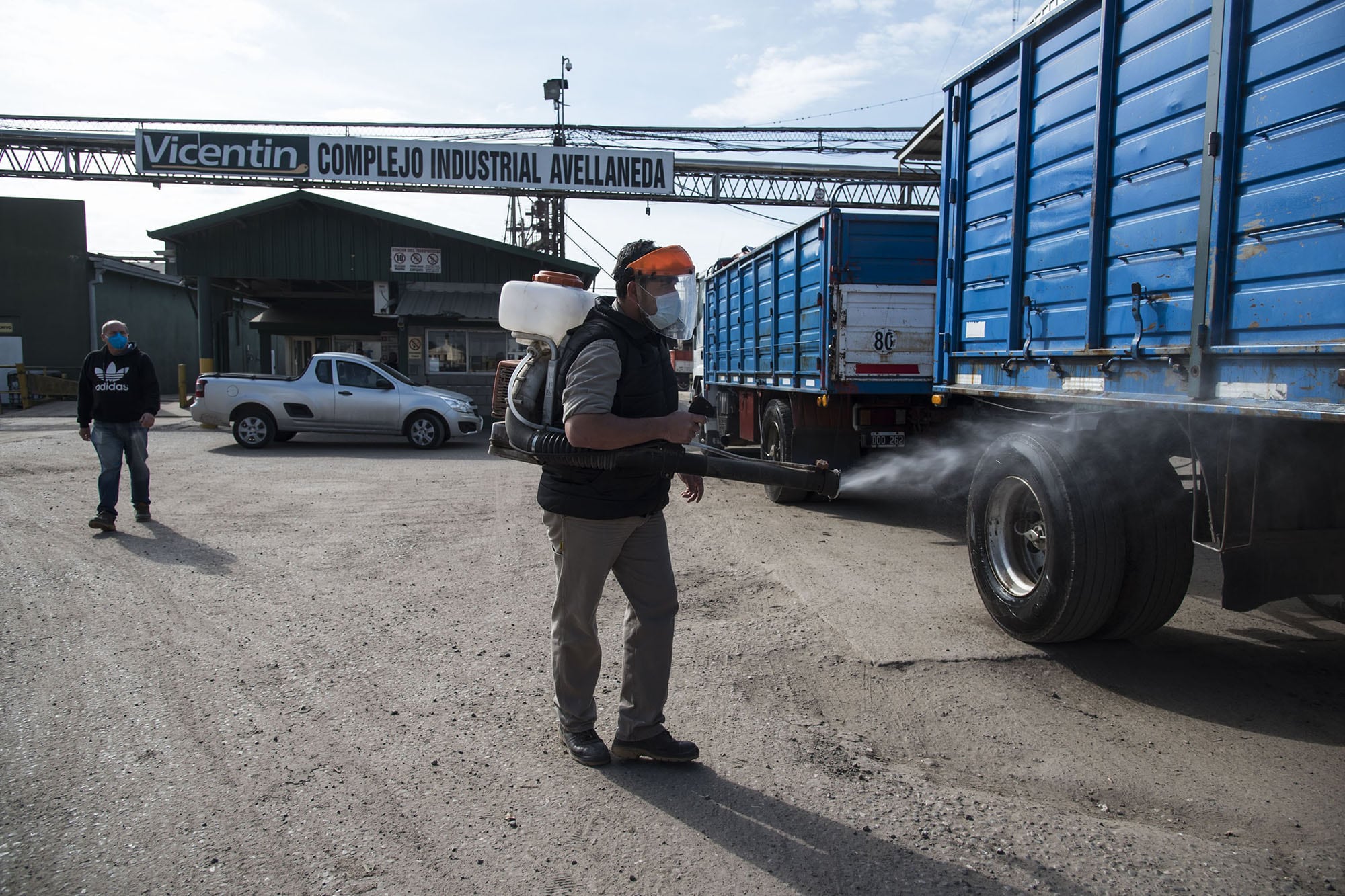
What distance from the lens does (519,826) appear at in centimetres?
282

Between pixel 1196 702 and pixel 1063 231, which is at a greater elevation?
pixel 1063 231

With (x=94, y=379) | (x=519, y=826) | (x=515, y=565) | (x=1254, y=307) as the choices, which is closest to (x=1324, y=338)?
(x=1254, y=307)

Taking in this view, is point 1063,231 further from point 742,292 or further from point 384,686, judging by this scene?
point 742,292

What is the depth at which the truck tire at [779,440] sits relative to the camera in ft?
30.2

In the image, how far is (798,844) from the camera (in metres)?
2.73

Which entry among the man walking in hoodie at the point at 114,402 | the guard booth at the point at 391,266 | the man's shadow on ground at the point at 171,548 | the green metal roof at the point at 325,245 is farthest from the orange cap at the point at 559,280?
the green metal roof at the point at 325,245

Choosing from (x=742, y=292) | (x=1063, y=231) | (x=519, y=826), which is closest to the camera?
(x=519, y=826)

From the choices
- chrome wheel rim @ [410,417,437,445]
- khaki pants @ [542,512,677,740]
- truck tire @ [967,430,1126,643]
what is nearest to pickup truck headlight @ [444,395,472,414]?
chrome wheel rim @ [410,417,437,445]

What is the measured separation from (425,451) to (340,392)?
5.75 feet

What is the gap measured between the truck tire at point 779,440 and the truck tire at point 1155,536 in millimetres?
4739

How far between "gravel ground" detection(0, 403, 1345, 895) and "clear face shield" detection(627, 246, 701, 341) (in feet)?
5.59

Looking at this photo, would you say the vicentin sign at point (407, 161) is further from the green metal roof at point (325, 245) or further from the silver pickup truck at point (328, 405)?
the silver pickup truck at point (328, 405)

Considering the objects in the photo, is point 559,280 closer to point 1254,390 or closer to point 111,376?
point 1254,390

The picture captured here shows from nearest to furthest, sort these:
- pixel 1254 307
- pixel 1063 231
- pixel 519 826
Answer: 1. pixel 519 826
2. pixel 1254 307
3. pixel 1063 231
